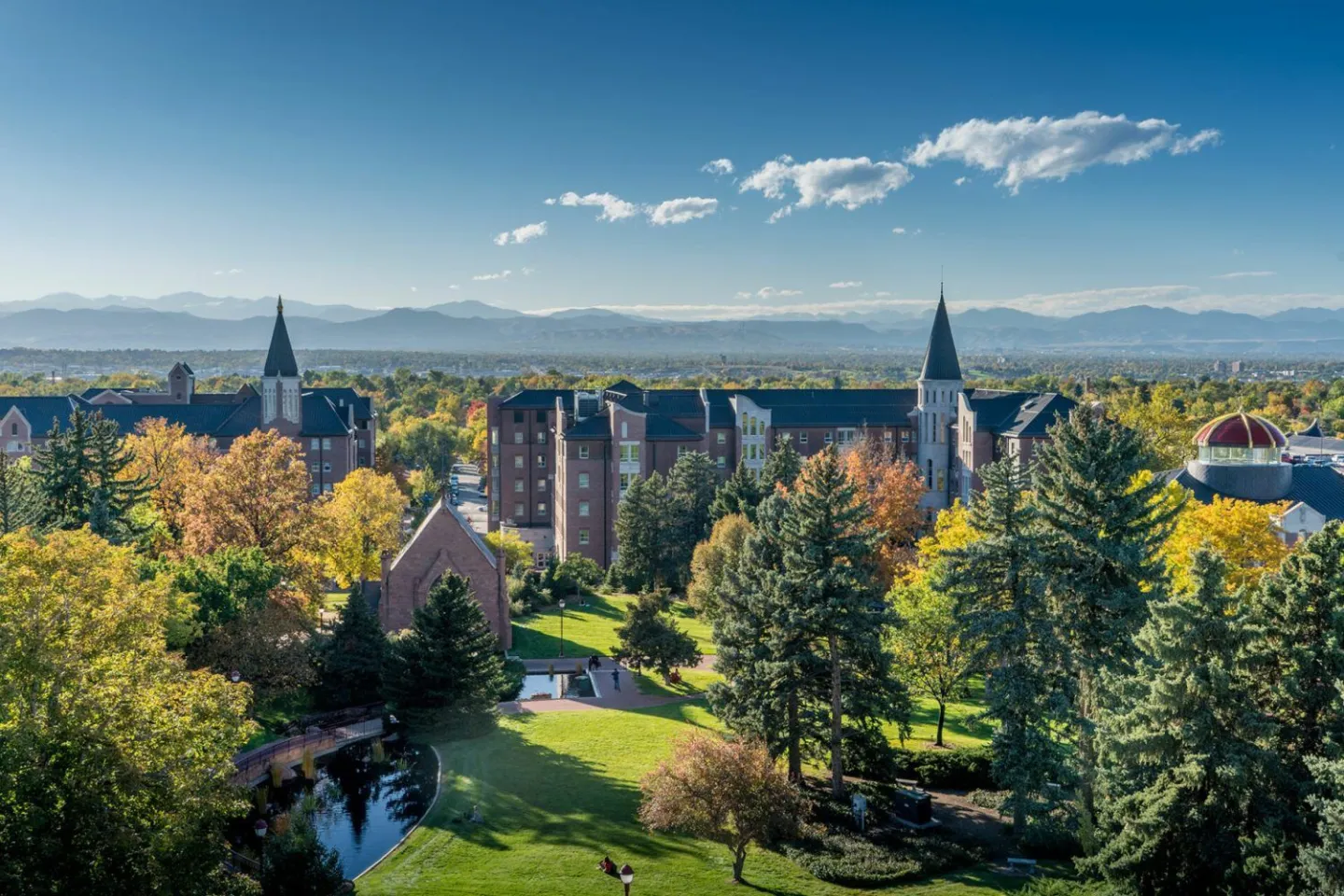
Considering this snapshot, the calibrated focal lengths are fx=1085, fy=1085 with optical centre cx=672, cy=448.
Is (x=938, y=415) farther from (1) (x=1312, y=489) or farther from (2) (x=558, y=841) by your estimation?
(2) (x=558, y=841)

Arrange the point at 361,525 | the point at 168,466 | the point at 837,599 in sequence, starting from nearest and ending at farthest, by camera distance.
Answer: the point at 837,599
the point at 361,525
the point at 168,466

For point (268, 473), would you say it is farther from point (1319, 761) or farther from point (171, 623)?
point (1319, 761)

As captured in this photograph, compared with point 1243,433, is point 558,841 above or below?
below

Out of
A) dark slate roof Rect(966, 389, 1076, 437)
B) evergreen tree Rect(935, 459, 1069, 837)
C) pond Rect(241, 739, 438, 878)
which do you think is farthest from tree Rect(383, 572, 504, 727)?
dark slate roof Rect(966, 389, 1076, 437)

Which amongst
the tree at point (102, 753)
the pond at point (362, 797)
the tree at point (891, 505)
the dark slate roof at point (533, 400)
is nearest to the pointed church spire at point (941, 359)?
the tree at point (891, 505)

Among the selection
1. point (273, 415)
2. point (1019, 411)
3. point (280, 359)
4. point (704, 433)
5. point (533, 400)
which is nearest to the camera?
point (1019, 411)

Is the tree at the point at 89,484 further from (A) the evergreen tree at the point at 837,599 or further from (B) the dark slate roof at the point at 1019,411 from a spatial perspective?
(B) the dark slate roof at the point at 1019,411

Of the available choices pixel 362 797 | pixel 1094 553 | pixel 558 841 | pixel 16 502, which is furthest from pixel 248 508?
pixel 1094 553

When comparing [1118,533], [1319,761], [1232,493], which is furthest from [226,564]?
[1232,493]
